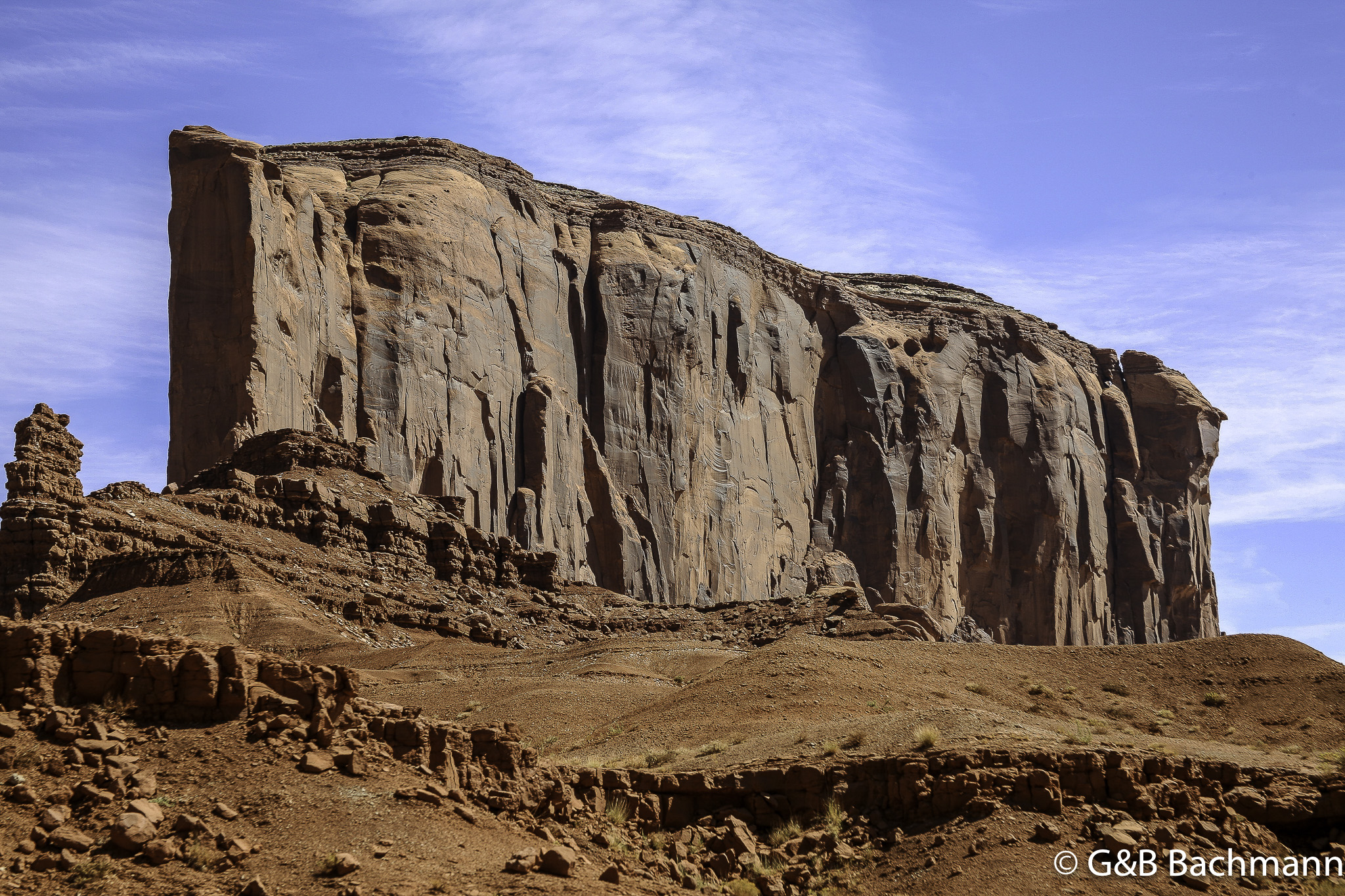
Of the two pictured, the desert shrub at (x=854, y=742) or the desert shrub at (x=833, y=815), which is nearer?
the desert shrub at (x=833, y=815)

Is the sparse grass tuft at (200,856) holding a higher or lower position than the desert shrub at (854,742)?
lower

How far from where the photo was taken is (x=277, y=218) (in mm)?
54656

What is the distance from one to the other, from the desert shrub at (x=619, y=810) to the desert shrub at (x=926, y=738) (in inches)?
167

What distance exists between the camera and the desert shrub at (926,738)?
20797 millimetres

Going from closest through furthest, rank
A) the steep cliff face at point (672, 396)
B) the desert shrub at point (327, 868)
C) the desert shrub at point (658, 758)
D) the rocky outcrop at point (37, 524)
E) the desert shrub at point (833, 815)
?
the desert shrub at point (327, 868)
the desert shrub at point (833, 815)
the desert shrub at point (658, 758)
the rocky outcrop at point (37, 524)
the steep cliff face at point (672, 396)

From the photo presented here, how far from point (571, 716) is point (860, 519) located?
52.5m

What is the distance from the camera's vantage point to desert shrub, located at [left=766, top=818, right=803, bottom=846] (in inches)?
760

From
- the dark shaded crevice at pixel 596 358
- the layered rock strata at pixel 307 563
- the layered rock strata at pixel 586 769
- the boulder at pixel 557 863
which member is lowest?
the boulder at pixel 557 863

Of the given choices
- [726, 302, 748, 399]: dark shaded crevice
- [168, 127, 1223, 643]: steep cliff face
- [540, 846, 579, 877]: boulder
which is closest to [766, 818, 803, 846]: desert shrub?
[540, 846, 579, 877]: boulder

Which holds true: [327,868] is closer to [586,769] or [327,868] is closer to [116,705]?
[116,705]

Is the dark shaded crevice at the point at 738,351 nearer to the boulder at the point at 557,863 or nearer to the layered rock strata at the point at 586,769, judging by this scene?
the layered rock strata at the point at 586,769

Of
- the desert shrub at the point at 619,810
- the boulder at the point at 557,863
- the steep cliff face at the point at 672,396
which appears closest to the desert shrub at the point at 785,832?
the desert shrub at the point at 619,810

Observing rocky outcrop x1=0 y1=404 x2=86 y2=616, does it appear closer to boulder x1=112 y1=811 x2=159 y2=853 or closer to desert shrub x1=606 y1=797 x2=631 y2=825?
desert shrub x1=606 y1=797 x2=631 y2=825

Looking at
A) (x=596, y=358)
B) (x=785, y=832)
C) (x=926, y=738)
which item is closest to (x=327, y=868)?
(x=785, y=832)
